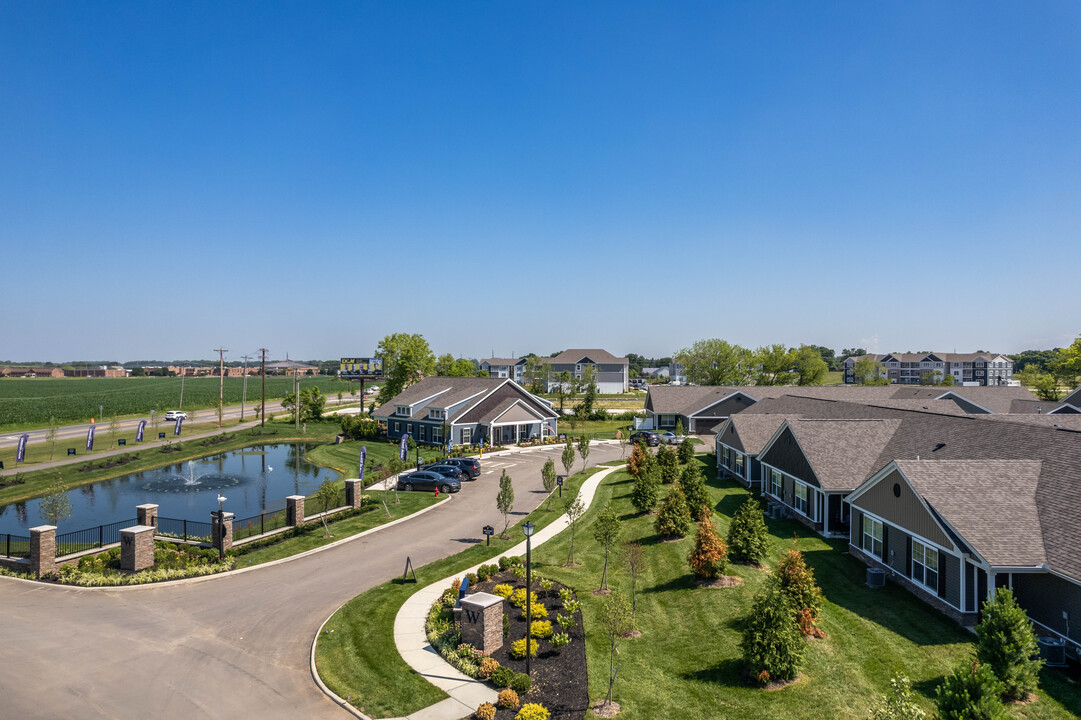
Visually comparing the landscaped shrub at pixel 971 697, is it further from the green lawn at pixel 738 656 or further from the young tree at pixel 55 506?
the young tree at pixel 55 506

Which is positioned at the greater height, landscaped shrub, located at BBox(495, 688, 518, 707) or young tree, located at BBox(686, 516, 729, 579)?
young tree, located at BBox(686, 516, 729, 579)

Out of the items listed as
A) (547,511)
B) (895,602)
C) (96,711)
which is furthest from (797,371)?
(96,711)

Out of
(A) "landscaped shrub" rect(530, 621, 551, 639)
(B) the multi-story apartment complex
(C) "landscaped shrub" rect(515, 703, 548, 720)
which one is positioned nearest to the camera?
(C) "landscaped shrub" rect(515, 703, 548, 720)

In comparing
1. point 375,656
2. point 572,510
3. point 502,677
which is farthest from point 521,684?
point 572,510

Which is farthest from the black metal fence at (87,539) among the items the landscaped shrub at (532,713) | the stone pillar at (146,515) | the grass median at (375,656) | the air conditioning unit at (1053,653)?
the air conditioning unit at (1053,653)

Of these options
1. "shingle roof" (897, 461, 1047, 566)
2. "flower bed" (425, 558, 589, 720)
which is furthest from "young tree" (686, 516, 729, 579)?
"shingle roof" (897, 461, 1047, 566)

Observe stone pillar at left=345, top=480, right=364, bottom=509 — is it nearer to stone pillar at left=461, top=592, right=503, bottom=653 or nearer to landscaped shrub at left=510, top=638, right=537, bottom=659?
stone pillar at left=461, top=592, right=503, bottom=653

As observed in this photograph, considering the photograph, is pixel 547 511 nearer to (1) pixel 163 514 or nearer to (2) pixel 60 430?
(1) pixel 163 514
